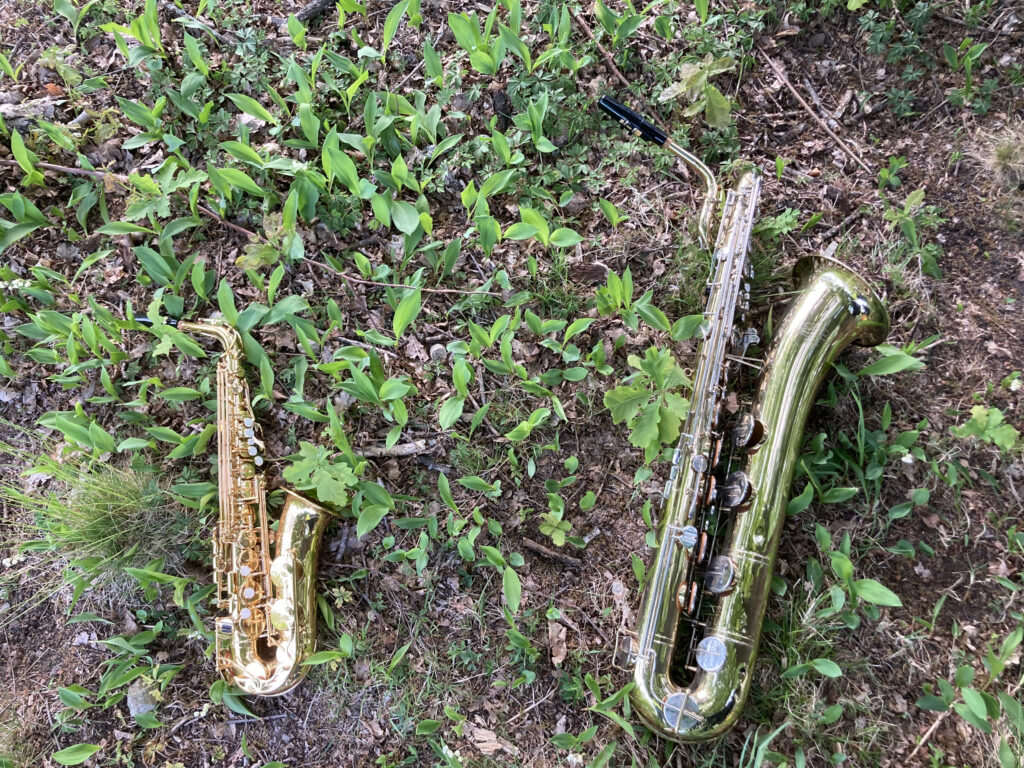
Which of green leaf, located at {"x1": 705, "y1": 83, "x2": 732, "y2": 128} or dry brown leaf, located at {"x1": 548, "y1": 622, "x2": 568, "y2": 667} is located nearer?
dry brown leaf, located at {"x1": 548, "y1": 622, "x2": 568, "y2": 667}

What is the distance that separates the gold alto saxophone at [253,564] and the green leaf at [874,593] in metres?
2.12

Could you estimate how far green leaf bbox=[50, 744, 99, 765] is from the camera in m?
2.48

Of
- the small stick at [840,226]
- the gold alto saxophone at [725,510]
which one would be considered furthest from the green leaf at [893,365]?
the small stick at [840,226]

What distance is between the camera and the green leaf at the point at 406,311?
2564mm

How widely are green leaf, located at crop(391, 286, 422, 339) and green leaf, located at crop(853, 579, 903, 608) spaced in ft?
6.72

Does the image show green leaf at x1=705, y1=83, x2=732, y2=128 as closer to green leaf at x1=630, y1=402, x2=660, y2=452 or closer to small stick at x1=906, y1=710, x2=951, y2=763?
green leaf at x1=630, y1=402, x2=660, y2=452

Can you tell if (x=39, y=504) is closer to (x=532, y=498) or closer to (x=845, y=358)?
(x=532, y=498)

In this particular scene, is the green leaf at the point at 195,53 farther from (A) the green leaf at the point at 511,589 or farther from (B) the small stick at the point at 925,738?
(B) the small stick at the point at 925,738

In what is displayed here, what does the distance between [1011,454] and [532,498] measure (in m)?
1.99

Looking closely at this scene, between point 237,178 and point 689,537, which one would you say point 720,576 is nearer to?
point 689,537

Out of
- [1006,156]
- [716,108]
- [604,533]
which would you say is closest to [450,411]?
[604,533]

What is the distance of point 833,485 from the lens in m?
2.66

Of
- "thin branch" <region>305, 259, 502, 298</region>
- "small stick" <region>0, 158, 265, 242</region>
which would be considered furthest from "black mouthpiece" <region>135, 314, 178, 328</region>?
"thin branch" <region>305, 259, 502, 298</region>

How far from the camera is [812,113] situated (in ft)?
9.73
